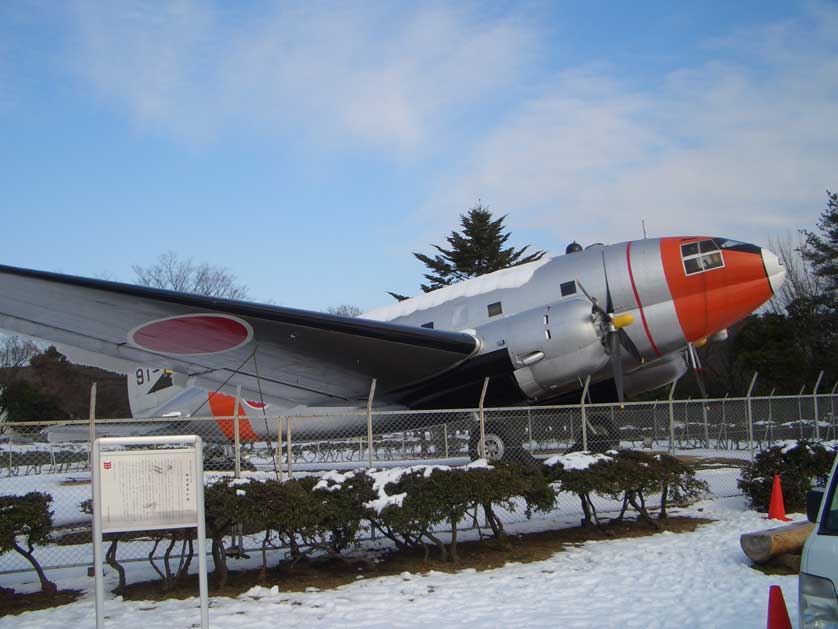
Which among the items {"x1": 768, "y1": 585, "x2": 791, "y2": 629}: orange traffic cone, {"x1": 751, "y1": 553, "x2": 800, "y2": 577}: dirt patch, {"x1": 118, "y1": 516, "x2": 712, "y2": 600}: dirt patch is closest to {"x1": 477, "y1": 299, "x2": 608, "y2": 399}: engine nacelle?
{"x1": 118, "y1": 516, "x2": 712, "y2": 600}: dirt patch

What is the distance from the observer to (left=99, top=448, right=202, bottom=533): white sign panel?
545cm

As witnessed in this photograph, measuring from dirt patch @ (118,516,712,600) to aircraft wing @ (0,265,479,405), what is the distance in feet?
14.4

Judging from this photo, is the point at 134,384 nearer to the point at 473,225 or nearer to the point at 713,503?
the point at 713,503

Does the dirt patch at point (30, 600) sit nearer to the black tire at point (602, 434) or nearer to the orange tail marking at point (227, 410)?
the black tire at point (602, 434)

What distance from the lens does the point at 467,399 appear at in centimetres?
1562

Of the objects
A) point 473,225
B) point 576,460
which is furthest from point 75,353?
point 473,225

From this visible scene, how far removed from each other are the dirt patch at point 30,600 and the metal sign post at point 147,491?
7.68ft

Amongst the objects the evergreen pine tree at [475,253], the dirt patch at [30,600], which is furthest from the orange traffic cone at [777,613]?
the evergreen pine tree at [475,253]

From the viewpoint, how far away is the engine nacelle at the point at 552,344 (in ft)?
47.0

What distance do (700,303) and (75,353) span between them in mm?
11827

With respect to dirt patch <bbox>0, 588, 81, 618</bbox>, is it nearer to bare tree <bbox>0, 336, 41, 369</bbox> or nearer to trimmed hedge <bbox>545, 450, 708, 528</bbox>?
trimmed hedge <bbox>545, 450, 708, 528</bbox>

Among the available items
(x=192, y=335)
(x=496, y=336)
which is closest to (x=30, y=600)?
(x=192, y=335)

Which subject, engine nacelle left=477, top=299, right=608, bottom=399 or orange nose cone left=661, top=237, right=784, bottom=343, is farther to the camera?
orange nose cone left=661, top=237, right=784, bottom=343

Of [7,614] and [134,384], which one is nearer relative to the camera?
Answer: [7,614]
